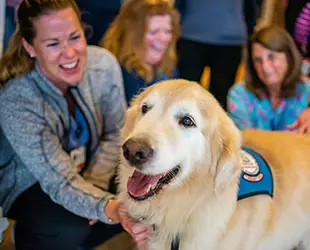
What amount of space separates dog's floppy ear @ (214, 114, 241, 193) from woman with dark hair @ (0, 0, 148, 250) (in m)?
0.30

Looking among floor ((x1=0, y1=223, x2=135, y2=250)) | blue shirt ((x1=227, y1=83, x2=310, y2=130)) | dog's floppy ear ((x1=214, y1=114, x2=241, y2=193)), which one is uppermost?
dog's floppy ear ((x1=214, y1=114, x2=241, y2=193))

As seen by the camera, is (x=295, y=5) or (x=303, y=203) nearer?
(x=303, y=203)

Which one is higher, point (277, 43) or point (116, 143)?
point (277, 43)

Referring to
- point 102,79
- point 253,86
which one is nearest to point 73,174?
point 102,79

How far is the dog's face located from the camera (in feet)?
4.09

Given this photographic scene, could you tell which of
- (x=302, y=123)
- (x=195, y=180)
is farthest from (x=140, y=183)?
(x=302, y=123)

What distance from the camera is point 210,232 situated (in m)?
1.36

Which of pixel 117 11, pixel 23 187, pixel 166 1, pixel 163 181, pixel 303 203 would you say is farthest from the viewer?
pixel 117 11

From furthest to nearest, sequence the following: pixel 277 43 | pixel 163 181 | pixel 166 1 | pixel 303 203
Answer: pixel 166 1 → pixel 277 43 → pixel 303 203 → pixel 163 181

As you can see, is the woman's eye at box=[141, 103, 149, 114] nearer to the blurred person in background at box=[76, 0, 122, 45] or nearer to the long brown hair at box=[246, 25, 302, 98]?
the long brown hair at box=[246, 25, 302, 98]

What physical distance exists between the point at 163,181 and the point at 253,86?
41.3 inches

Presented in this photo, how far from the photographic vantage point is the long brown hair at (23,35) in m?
1.60

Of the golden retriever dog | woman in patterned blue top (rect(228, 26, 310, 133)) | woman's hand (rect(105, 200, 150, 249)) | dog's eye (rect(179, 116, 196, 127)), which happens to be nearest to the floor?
woman's hand (rect(105, 200, 150, 249))

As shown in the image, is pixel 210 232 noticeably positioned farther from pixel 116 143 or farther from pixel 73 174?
pixel 116 143
